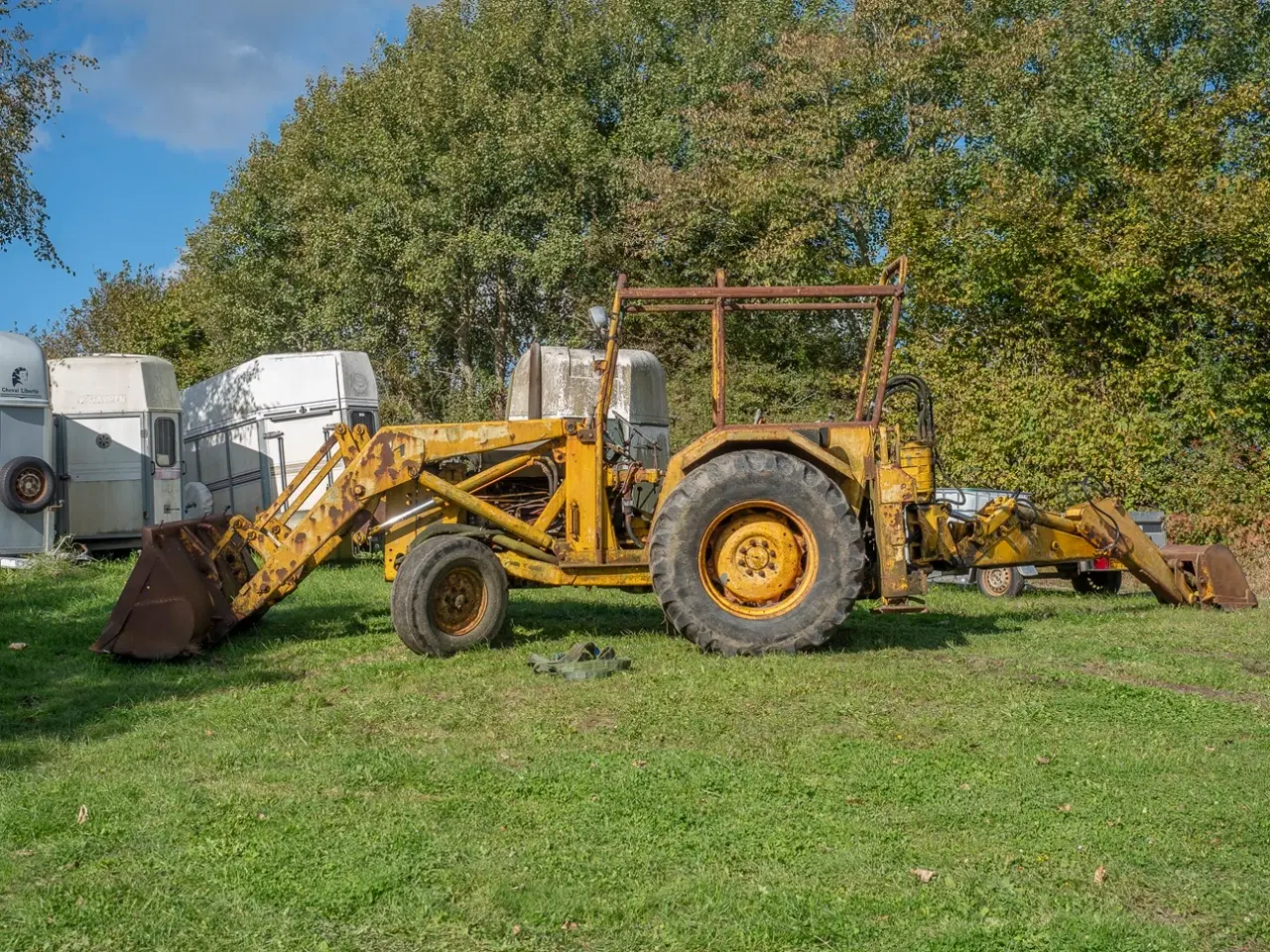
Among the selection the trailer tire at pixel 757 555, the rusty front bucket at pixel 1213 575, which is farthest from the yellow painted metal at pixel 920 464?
the rusty front bucket at pixel 1213 575

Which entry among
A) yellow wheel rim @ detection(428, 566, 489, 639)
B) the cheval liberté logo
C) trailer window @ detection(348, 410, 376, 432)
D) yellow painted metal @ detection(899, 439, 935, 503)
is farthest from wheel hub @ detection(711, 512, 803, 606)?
the cheval liberté logo

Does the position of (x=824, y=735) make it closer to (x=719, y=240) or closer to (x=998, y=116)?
(x=998, y=116)

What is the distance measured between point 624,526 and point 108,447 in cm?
1175

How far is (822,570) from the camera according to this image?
9.39m

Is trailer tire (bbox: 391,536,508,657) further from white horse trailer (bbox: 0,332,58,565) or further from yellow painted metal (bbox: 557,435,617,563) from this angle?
white horse trailer (bbox: 0,332,58,565)

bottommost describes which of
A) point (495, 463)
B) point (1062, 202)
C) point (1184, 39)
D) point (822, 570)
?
point (822, 570)

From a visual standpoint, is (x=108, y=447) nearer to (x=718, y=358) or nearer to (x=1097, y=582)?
(x=718, y=358)

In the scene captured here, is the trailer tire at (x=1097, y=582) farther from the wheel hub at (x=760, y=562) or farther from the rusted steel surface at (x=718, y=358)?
the rusted steel surface at (x=718, y=358)

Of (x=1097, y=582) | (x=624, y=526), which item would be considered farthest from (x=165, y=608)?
(x=1097, y=582)

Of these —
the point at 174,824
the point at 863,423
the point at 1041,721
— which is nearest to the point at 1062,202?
the point at 863,423

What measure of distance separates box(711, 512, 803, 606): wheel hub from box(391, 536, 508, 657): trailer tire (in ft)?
5.81

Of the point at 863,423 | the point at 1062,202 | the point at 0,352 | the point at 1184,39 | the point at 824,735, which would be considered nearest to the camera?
the point at 824,735

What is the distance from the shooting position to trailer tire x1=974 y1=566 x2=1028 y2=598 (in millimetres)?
15547

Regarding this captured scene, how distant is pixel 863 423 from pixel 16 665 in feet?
22.7
